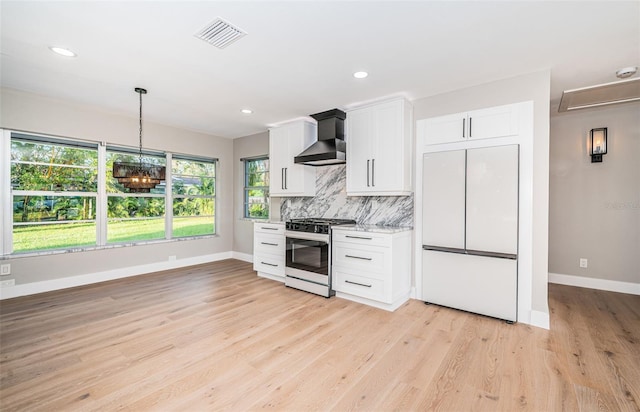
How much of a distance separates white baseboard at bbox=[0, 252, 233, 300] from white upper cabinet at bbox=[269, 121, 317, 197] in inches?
83.8

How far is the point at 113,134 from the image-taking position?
4.46m

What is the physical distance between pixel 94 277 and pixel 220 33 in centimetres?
409

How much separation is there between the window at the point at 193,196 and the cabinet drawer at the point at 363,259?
331 cm

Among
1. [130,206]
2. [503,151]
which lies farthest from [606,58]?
[130,206]

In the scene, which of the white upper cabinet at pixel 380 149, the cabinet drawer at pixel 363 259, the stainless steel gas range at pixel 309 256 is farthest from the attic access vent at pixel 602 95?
the stainless steel gas range at pixel 309 256

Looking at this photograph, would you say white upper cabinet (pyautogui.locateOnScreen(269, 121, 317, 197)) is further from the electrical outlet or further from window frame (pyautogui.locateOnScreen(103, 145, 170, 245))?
the electrical outlet

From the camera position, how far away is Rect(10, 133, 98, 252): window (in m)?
3.73

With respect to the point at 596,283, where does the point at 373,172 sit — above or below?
above

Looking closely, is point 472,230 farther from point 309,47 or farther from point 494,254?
point 309,47

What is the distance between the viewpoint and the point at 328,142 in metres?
4.07

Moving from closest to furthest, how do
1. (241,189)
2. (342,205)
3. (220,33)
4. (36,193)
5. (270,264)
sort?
(220,33), (36,193), (342,205), (270,264), (241,189)

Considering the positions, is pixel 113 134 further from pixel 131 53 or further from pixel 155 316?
pixel 155 316

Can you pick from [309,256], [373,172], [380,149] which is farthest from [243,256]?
[380,149]

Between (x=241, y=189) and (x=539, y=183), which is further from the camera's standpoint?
(x=241, y=189)
